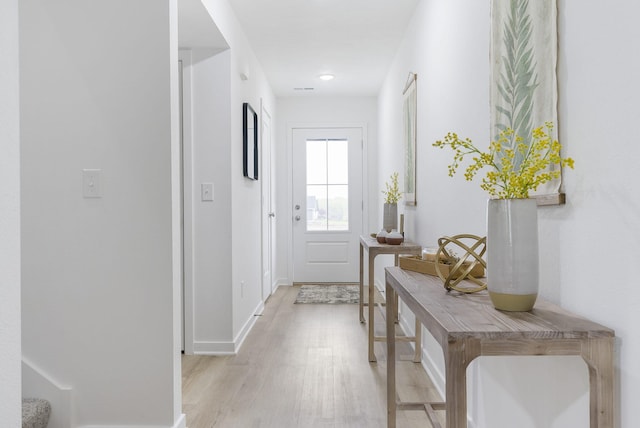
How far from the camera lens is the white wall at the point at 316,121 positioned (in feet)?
19.5

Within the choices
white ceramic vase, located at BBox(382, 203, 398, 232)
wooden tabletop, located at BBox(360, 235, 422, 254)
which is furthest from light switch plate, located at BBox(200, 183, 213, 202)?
white ceramic vase, located at BBox(382, 203, 398, 232)

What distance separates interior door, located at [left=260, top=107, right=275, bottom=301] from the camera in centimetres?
478

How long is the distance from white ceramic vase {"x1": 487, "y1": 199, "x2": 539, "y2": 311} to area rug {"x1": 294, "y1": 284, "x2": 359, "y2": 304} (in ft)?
12.5

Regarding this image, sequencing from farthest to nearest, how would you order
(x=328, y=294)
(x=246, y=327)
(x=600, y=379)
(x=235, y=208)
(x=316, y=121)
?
1. (x=316, y=121)
2. (x=328, y=294)
3. (x=246, y=327)
4. (x=235, y=208)
5. (x=600, y=379)

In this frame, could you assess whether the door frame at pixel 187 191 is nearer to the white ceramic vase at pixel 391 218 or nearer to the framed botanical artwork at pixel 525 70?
the white ceramic vase at pixel 391 218

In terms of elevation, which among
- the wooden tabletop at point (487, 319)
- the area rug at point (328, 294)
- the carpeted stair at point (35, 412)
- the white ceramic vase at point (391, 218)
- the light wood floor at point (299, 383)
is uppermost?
the white ceramic vase at point (391, 218)

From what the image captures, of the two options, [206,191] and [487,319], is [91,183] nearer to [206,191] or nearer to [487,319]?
[206,191]

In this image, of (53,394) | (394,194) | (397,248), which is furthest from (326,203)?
(53,394)

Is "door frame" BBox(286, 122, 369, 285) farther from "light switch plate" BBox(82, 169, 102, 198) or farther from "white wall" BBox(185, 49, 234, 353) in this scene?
"light switch plate" BBox(82, 169, 102, 198)

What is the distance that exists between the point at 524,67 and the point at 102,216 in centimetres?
170

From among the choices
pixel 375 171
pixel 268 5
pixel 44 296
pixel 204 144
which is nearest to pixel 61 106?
pixel 44 296

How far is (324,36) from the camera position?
3.82 m

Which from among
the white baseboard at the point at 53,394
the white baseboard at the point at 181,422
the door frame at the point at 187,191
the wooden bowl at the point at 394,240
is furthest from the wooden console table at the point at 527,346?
the door frame at the point at 187,191

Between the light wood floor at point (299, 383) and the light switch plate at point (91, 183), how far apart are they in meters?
1.12
